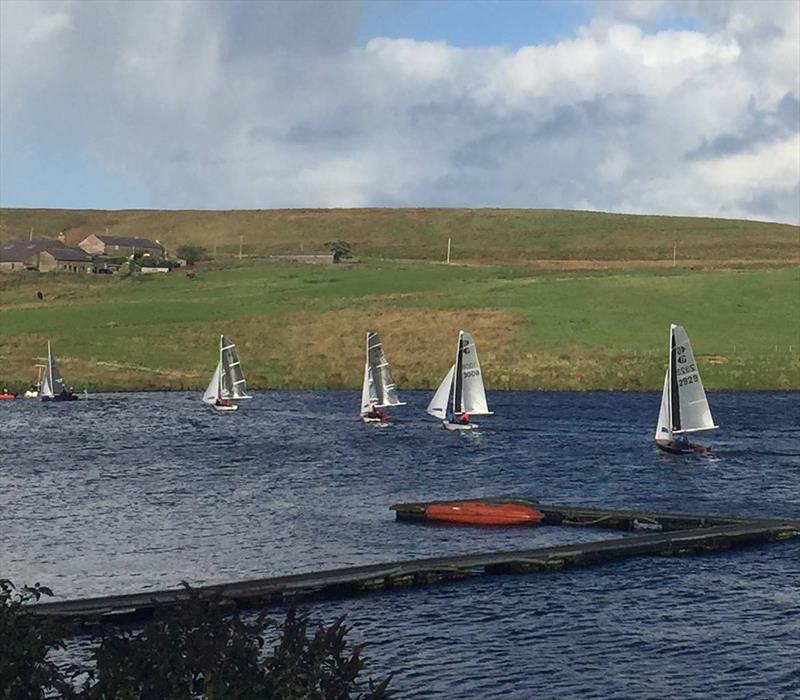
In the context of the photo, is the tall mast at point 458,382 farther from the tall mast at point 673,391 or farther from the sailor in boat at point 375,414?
the tall mast at point 673,391

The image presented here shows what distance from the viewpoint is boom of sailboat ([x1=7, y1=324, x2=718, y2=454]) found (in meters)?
82.4

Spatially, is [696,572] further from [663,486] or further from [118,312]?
[118,312]

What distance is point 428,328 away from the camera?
148 meters

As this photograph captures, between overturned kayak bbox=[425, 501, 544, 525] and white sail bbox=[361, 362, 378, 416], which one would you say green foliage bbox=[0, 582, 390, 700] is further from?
white sail bbox=[361, 362, 378, 416]

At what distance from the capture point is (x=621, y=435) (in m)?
93.1

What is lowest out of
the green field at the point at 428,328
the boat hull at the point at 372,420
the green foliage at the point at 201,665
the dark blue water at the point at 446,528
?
the dark blue water at the point at 446,528

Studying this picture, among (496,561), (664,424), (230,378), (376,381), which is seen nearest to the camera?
(496,561)

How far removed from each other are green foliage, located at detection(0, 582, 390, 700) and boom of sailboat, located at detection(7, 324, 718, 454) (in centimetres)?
6225

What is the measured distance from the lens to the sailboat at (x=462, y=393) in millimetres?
96312

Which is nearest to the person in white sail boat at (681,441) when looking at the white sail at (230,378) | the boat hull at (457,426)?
the boat hull at (457,426)

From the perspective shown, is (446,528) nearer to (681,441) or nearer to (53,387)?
(681,441)

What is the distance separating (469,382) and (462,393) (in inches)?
40.7

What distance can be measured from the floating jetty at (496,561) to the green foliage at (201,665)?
14.6 meters

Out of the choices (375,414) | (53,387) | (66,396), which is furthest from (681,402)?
(53,387)
